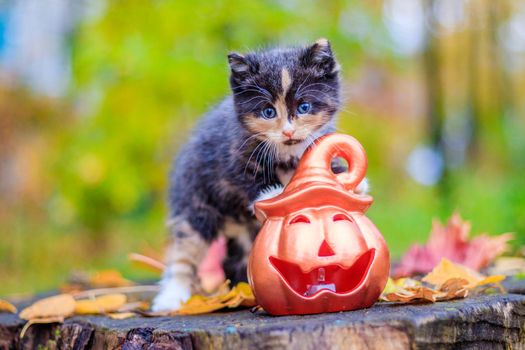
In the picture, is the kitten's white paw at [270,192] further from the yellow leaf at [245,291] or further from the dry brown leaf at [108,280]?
the dry brown leaf at [108,280]

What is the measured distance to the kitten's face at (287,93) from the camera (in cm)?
244

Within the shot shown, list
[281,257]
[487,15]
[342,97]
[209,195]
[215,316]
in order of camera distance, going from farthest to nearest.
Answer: [487,15]
[209,195]
[342,97]
[215,316]
[281,257]

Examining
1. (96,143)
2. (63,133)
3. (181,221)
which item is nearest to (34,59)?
(63,133)

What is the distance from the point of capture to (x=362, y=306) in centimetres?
222

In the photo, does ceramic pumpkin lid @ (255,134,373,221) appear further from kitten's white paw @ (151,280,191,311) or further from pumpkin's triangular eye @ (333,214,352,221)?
kitten's white paw @ (151,280,191,311)

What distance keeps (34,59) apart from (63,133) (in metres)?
4.11

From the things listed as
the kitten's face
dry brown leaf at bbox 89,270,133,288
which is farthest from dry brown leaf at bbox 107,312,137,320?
dry brown leaf at bbox 89,270,133,288

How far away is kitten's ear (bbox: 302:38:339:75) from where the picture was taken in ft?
8.22

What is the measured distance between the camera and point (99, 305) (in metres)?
2.82

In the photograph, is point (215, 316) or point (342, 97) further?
point (342, 97)

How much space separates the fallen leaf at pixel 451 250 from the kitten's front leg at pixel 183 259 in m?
0.98

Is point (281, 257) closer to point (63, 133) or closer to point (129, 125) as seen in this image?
point (129, 125)

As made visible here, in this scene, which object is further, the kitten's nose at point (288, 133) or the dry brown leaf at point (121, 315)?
the dry brown leaf at point (121, 315)

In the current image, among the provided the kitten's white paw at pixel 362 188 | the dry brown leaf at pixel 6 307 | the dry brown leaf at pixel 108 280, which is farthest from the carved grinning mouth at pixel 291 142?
the dry brown leaf at pixel 108 280
